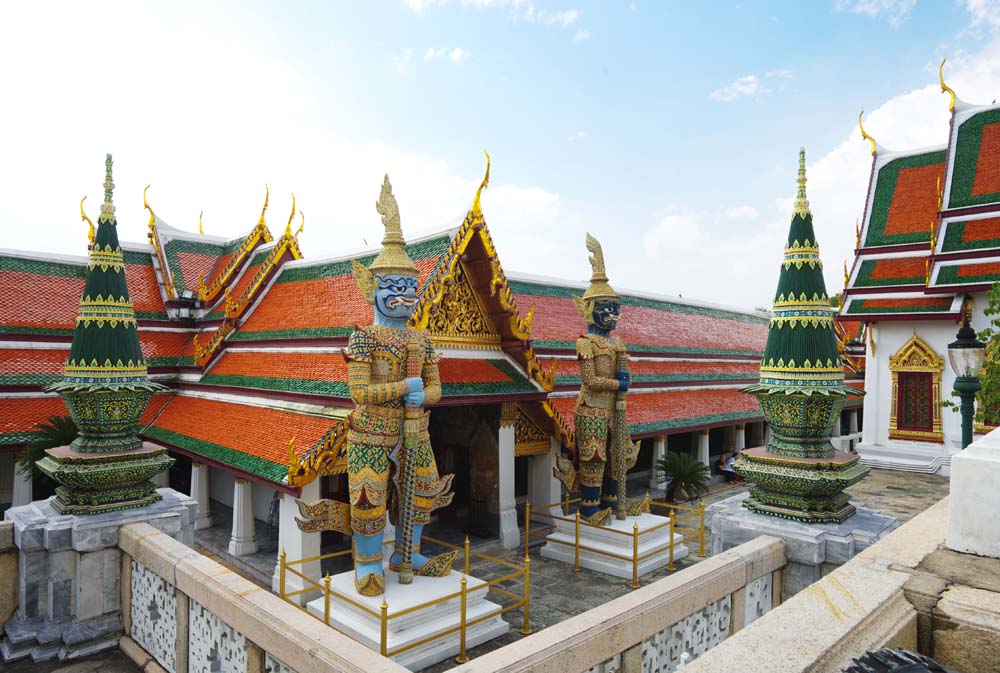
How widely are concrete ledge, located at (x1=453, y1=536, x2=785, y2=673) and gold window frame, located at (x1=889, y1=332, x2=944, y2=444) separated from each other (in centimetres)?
1678

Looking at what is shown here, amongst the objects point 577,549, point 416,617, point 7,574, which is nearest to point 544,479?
point 577,549

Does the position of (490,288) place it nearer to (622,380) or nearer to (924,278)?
(622,380)

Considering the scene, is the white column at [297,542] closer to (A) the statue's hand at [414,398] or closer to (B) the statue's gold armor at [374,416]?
(B) the statue's gold armor at [374,416]

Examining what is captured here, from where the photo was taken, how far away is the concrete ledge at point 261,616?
3.54 metres

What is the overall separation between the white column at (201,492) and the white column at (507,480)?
668cm

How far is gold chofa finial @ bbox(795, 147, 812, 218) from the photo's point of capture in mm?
6438

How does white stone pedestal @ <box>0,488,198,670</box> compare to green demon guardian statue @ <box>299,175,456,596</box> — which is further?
green demon guardian statue @ <box>299,175,456,596</box>

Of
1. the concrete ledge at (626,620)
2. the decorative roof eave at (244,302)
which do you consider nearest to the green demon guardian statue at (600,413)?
the concrete ledge at (626,620)

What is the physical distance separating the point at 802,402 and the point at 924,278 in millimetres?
16376

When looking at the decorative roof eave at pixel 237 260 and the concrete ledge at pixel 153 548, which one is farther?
the decorative roof eave at pixel 237 260

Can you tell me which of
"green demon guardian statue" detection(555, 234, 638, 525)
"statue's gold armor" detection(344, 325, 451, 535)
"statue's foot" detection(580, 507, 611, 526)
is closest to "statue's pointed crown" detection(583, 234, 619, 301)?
"green demon guardian statue" detection(555, 234, 638, 525)

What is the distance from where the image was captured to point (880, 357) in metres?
19.7

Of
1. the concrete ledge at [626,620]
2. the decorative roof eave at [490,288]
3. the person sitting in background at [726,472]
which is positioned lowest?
the person sitting in background at [726,472]

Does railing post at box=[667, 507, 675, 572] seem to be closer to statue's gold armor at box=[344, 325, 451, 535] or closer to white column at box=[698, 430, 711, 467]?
statue's gold armor at box=[344, 325, 451, 535]
